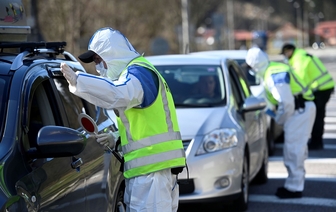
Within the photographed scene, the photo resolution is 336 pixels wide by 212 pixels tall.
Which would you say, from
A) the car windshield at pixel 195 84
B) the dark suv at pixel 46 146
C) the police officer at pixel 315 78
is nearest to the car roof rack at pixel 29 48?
the dark suv at pixel 46 146

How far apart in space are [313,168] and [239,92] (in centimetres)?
245

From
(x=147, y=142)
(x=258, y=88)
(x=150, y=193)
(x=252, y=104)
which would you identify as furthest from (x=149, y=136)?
(x=258, y=88)

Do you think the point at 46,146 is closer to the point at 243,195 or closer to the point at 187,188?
the point at 187,188

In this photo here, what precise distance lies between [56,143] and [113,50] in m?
1.02

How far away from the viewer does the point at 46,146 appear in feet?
12.8

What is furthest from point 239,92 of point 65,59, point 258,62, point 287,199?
point 65,59

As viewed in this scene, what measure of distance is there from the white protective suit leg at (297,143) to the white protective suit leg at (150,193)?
4.43 meters

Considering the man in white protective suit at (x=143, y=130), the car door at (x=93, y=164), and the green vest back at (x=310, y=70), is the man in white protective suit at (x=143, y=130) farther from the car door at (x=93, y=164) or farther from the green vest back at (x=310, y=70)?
the green vest back at (x=310, y=70)

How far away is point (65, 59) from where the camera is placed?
5.72 m

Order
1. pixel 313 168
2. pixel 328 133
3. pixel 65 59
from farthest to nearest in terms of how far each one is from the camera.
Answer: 1. pixel 328 133
2. pixel 313 168
3. pixel 65 59

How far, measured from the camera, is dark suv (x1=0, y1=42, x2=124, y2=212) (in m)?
3.83

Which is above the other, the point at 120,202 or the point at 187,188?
the point at 120,202

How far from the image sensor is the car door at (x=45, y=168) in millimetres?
3846

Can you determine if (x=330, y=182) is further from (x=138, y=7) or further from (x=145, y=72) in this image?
(x=138, y=7)
